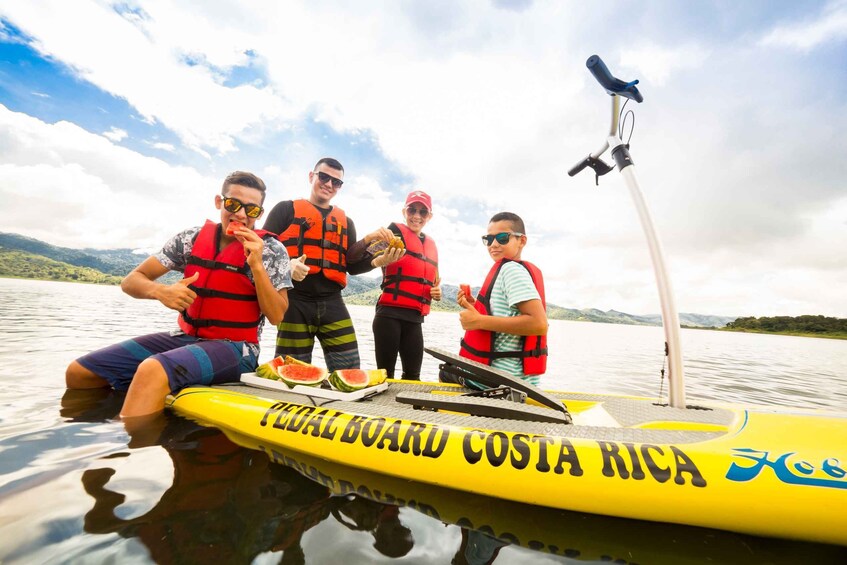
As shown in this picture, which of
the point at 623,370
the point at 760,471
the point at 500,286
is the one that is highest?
the point at 500,286

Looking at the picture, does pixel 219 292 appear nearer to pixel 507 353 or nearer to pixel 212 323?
pixel 212 323

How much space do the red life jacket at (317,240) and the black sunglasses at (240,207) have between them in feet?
3.51

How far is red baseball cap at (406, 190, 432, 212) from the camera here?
6.23 m

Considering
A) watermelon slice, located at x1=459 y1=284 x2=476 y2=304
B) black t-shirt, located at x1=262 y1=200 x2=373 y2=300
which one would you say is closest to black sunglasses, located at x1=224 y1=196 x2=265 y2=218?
black t-shirt, located at x1=262 y1=200 x2=373 y2=300

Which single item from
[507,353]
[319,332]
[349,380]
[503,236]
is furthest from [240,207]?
[507,353]

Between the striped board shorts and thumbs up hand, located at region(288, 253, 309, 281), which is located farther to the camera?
the striped board shorts

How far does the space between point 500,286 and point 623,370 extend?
12.9 metres

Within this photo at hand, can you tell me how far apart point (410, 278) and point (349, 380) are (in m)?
2.19

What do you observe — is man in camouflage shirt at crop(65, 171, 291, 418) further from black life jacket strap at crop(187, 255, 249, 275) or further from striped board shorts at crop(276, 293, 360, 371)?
striped board shorts at crop(276, 293, 360, 371)

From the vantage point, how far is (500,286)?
4.21 m

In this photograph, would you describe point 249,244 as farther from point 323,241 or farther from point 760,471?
point 760,471

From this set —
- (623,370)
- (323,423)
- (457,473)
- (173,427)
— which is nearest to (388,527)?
(457,473)

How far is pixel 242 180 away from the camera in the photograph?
4.29m

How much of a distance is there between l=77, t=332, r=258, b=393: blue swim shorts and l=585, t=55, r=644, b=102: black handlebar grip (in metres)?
5.11
